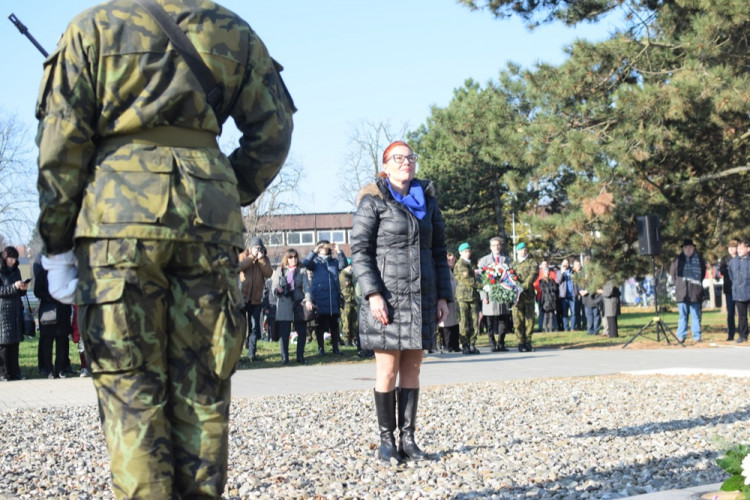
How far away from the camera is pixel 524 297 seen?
53.8 ft

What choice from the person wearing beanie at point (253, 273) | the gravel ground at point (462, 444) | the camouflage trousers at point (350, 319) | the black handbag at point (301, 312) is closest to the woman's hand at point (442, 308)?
the gravel ground at point (462, 444)

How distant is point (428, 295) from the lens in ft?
19.2

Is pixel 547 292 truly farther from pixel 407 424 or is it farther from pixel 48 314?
pixel 407 424

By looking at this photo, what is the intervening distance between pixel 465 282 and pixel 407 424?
10345 mm

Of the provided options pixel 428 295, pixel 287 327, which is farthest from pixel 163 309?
pixel 287 327

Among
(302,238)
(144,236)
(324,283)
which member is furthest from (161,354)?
(302,238)

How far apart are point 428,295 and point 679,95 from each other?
1179 centimetres

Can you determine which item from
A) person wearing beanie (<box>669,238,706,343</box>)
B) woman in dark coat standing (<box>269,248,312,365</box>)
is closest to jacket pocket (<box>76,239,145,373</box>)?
woman in dark coat standing (<box>269,248,312,365</box>)

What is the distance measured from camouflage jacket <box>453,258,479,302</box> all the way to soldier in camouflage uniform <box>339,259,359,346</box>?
6.38 ft

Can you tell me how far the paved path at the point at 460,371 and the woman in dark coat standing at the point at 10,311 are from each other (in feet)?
1.36

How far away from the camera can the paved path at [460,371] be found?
10586 mm

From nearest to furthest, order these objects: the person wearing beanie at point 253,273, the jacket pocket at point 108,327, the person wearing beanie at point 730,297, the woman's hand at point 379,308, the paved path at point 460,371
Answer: the jacket pocket at point 108,327
the woman's hand at point 379,308
the paved path at point 460,371
the person wearing beanie at point 253,273
the person wearing beanie at point 730,297

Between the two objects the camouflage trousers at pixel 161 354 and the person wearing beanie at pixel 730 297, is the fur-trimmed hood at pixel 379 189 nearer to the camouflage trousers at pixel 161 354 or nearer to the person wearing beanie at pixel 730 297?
the camouflage trousers at pixel 161 354

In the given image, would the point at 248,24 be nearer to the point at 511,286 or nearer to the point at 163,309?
the point at 163,309
